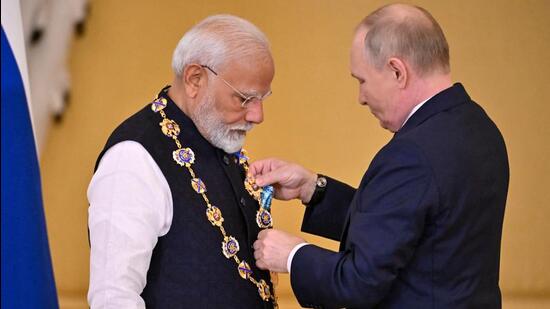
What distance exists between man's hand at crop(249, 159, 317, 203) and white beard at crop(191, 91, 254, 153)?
20 centimetres

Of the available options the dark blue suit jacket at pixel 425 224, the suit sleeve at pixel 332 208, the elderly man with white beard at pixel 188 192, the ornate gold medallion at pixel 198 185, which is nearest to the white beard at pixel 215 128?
the elderly man with white beard at pixel 188 192

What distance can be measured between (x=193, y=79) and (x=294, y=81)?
2200 millimetres

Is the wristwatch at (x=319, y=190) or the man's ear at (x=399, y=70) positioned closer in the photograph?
the man's ear at (x=399, y=70)

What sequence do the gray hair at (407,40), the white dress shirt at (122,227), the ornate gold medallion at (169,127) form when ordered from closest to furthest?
the white dress shirt at (122,227), the gray hair at (407,40), the ornate gold medallion at (169,127)

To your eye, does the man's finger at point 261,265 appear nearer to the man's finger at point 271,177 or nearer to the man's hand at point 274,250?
the man's hand at point 274,250

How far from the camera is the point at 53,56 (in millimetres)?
4320

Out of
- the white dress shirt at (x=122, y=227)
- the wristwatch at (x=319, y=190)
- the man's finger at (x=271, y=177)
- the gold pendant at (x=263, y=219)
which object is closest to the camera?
the white dress shirt at (x=122, y=227)

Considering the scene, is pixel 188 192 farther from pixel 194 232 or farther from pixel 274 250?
pixel 274 250

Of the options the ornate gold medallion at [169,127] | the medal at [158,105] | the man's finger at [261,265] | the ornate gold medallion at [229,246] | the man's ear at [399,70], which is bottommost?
the man's finger at [261,265]

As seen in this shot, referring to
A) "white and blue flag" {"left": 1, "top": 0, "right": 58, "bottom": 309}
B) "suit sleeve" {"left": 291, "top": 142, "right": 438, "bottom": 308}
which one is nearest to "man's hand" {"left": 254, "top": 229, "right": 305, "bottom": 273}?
"suit sleeve" {"left": 291, "top": 142, "right": 438, "bottom": 308}

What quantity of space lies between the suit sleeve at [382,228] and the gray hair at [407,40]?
210 mm

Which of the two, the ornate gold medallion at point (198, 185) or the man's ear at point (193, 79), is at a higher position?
the man's ear at point (193, 79)

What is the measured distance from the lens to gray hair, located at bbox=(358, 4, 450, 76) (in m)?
2.14

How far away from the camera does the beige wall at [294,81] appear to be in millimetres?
4406
